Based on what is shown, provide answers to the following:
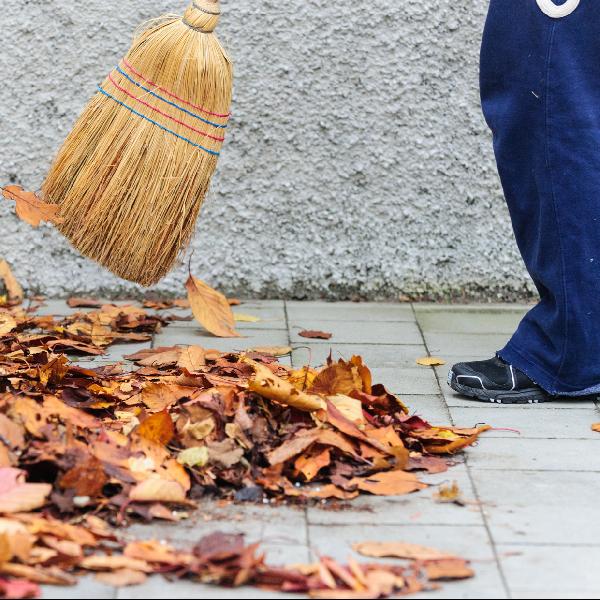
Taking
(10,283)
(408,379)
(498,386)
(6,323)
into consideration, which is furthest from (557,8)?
(10,283)

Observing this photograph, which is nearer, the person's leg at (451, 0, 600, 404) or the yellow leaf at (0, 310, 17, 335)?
the person's leg at (451, 0, 600, 404)

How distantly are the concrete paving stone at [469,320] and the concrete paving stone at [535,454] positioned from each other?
3.63 ft

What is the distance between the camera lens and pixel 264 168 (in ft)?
12.9

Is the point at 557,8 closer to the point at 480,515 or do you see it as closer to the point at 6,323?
the point at 480,515

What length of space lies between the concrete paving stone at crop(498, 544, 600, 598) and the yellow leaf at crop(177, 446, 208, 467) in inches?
25.3

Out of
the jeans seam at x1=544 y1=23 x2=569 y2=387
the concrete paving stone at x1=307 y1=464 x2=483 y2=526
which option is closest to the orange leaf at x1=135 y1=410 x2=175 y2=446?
the concrete paving stone at x1=307 y1=464 x2=483 y2=526

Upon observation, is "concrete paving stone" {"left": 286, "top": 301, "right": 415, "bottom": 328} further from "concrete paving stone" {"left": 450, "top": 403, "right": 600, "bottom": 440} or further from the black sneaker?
"concrete paving stone" {"left": 450, "top": 403, "right": 600, "bottom": 440}

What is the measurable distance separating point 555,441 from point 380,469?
1.71 ft

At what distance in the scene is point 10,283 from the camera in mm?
3934

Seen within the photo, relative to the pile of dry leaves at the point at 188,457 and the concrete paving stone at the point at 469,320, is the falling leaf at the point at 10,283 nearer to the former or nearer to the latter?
the pile of dry leaves at the point at 188,457

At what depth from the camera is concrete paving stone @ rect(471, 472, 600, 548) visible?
208 cm

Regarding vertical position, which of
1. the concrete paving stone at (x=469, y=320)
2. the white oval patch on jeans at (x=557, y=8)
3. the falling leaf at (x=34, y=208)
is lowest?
the concrete paving stone at (x=469, y=320)

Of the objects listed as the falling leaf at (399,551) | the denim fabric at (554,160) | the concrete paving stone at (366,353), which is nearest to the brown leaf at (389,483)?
the falling leaf at (399,551)

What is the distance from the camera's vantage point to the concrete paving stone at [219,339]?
343 cm
